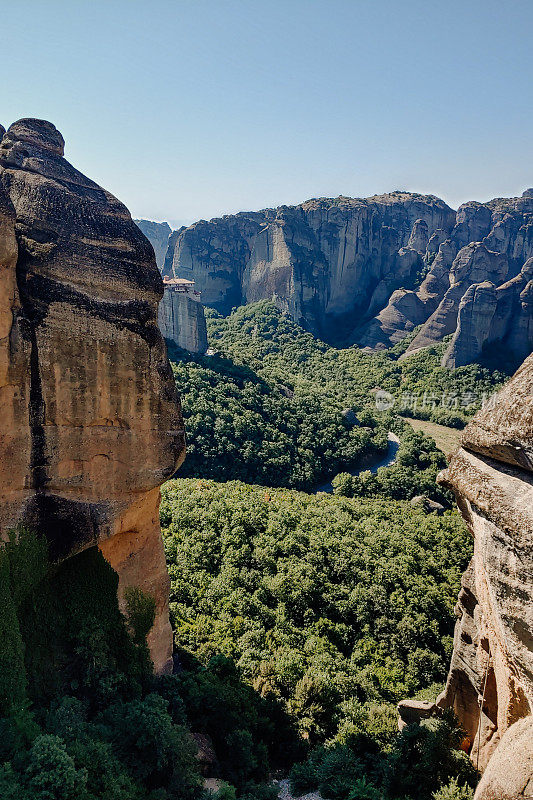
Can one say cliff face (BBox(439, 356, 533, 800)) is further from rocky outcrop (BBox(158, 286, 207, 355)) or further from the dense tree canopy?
rocky outcrop (BBox(158, 286, 207, 355))

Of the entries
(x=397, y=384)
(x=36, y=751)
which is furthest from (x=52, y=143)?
(x=397, y=384)

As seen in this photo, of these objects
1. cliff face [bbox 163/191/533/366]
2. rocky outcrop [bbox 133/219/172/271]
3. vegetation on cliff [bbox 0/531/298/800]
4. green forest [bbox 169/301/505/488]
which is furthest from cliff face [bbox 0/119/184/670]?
rocky outcrop [bbox 133/219/172/271]

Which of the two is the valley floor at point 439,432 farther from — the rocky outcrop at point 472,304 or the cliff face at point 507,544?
the cliff face at point 507,544

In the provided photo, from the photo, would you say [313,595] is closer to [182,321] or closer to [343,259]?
[182,321]

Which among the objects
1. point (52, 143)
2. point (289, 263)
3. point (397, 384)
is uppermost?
point (289, 263)

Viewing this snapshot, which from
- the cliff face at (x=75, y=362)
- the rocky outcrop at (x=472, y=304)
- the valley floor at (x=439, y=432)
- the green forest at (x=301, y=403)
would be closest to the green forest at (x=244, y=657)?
the cliff face at (x=75, y=362)

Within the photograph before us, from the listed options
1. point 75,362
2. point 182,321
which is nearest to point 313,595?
point 75,362

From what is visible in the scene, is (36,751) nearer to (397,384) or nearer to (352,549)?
(352,549)
